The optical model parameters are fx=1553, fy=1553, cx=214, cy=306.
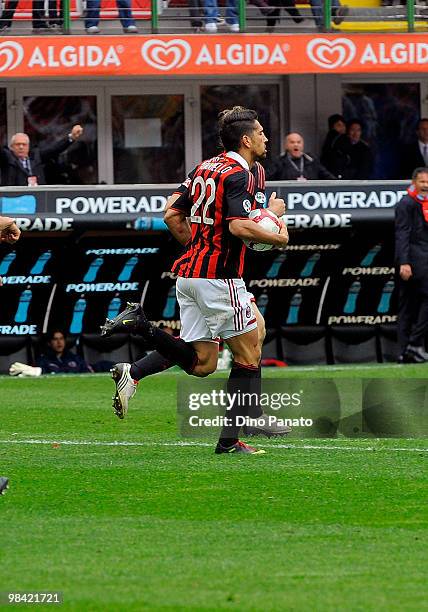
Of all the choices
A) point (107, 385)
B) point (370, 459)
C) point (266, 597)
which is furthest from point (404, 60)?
point (266, 597)

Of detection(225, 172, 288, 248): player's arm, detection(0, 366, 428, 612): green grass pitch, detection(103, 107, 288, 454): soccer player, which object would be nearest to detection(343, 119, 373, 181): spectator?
detection(0, 366, 428, 612): green grass pitch

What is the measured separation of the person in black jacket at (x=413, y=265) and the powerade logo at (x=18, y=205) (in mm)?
3929

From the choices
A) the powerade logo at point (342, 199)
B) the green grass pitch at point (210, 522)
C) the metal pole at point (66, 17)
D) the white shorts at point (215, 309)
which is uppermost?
the metal pole at point (66, 17)

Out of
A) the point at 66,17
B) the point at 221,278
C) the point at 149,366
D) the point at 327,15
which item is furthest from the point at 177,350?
the point at 327,15

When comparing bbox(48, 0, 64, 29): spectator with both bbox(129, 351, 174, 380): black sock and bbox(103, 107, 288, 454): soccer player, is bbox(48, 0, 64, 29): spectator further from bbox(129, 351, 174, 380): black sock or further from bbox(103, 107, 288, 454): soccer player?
bbox(129, 351, 174, 380): black sock

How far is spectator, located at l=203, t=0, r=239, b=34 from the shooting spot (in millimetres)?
19219

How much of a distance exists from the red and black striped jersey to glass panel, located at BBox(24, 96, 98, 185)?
38.0 ft

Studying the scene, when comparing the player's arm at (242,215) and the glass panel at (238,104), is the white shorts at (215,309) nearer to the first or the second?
the player's arm at (242,215)

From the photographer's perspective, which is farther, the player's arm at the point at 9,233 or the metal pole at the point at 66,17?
the metal pole at the point at 66,17

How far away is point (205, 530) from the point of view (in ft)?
22.2

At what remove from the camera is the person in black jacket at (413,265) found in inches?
658

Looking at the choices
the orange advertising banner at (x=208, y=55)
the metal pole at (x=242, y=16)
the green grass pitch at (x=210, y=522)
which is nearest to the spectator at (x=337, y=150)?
the orange advertising banner at (x=208, y=55)

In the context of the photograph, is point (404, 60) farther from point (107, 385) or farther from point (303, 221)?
point (107, 385)

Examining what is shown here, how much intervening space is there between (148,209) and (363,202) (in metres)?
2.44
